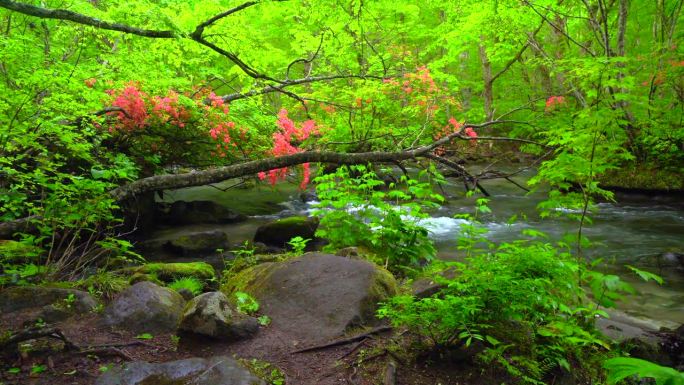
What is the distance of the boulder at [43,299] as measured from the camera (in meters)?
3.58

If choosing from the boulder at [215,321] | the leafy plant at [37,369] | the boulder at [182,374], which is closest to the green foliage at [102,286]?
the boulder at [215,321]

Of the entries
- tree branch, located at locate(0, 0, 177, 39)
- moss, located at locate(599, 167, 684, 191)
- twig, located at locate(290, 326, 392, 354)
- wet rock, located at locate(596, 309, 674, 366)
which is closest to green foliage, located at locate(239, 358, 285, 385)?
twig, located at locate(290, 326, 392, 354)

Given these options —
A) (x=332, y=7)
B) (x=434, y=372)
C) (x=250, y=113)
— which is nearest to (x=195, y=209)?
(x=250, y=113)

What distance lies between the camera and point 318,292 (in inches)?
163

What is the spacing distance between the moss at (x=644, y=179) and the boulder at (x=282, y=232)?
Answer: 10.3m

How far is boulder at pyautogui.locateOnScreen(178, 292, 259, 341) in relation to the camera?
3395mm

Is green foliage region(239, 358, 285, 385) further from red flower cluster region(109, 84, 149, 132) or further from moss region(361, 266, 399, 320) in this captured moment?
red flower cluster region(109, 84, 149, 132)

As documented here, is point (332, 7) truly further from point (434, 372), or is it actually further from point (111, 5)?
point (434, 372)

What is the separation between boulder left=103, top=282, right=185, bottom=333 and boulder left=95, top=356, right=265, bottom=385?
88 cm

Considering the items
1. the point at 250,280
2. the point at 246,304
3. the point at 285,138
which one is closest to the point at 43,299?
the point at 246,304

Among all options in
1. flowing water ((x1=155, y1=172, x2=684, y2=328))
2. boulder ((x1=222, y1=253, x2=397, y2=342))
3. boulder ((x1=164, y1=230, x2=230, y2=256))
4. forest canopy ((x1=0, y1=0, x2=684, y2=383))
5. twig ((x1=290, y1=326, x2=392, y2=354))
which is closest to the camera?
twig ((x1=290, y1=326, x2=392, y2=354))

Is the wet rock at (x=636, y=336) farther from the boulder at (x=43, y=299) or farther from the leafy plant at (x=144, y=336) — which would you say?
the boulder at (x=43, y=299)

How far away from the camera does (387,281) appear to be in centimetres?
430

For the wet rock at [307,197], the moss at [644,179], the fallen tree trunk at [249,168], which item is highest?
the fallen tree trunk at [249,168]
